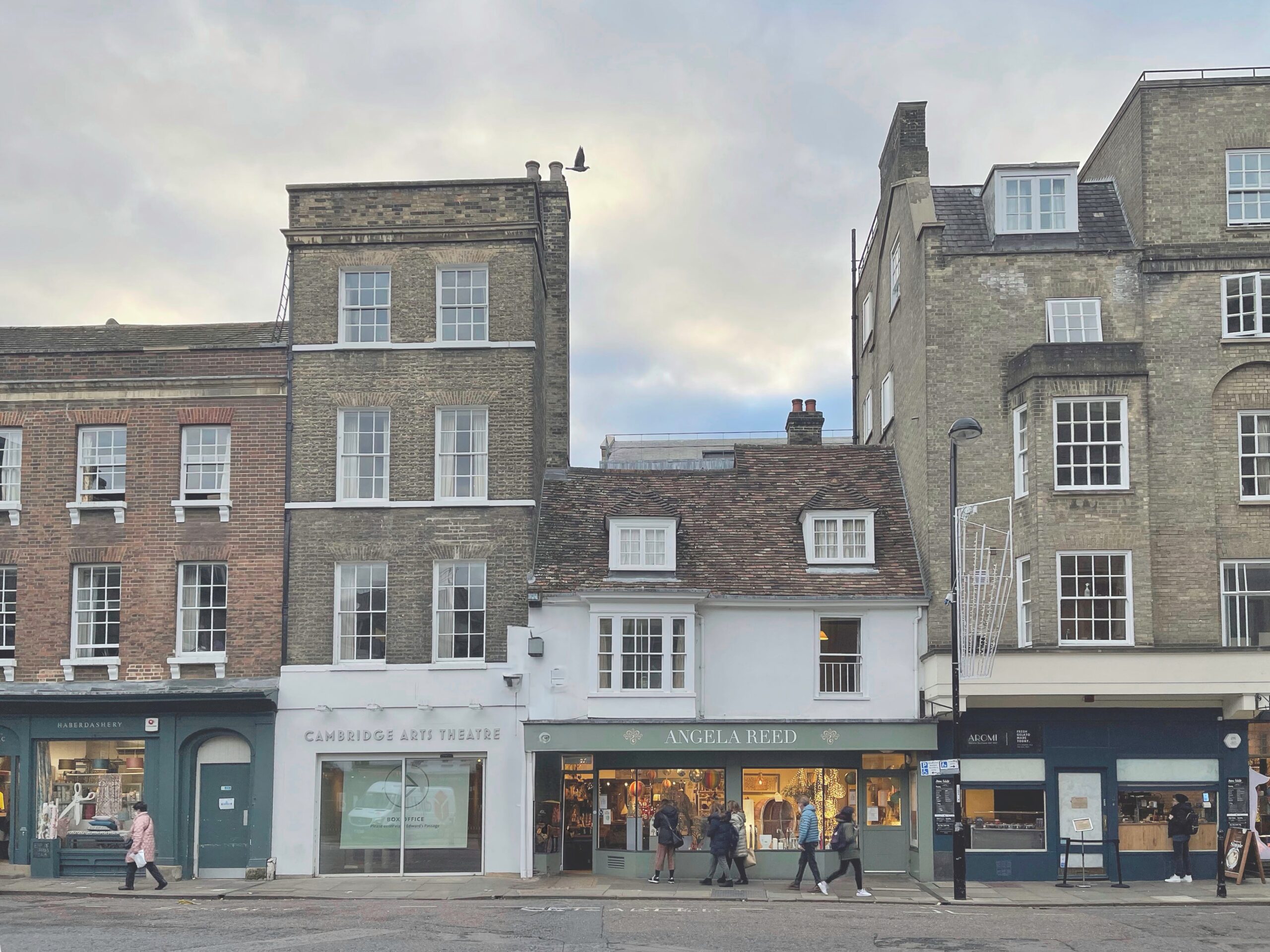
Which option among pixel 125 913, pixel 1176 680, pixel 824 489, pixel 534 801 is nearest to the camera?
pixel 125 913

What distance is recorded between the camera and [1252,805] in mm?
25266

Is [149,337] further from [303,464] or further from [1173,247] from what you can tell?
[1173,247]

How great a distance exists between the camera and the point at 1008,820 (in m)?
25.6

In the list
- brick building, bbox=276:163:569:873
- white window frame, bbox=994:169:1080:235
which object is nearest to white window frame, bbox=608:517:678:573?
brick building, bbox=276:163:569:873

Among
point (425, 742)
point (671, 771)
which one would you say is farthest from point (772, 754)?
point (425, 742)

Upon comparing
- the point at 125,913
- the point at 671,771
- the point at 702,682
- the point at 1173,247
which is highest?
the point at 1173,247

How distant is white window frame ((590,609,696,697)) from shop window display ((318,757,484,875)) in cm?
301

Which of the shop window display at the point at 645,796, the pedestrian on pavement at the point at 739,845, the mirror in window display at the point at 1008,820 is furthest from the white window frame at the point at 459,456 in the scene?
the mirror in window display at the point at 1008,820

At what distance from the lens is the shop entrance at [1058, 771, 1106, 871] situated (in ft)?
83.0

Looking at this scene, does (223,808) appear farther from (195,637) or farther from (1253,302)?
(1253,302)

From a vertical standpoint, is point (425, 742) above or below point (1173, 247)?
below

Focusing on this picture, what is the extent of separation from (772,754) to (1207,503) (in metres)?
9.58

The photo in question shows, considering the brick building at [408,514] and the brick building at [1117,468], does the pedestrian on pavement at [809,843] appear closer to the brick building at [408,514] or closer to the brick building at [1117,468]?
the brick building at [1117,468]

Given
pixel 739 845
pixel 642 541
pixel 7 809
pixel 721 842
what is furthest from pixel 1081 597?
pixel 7 809
